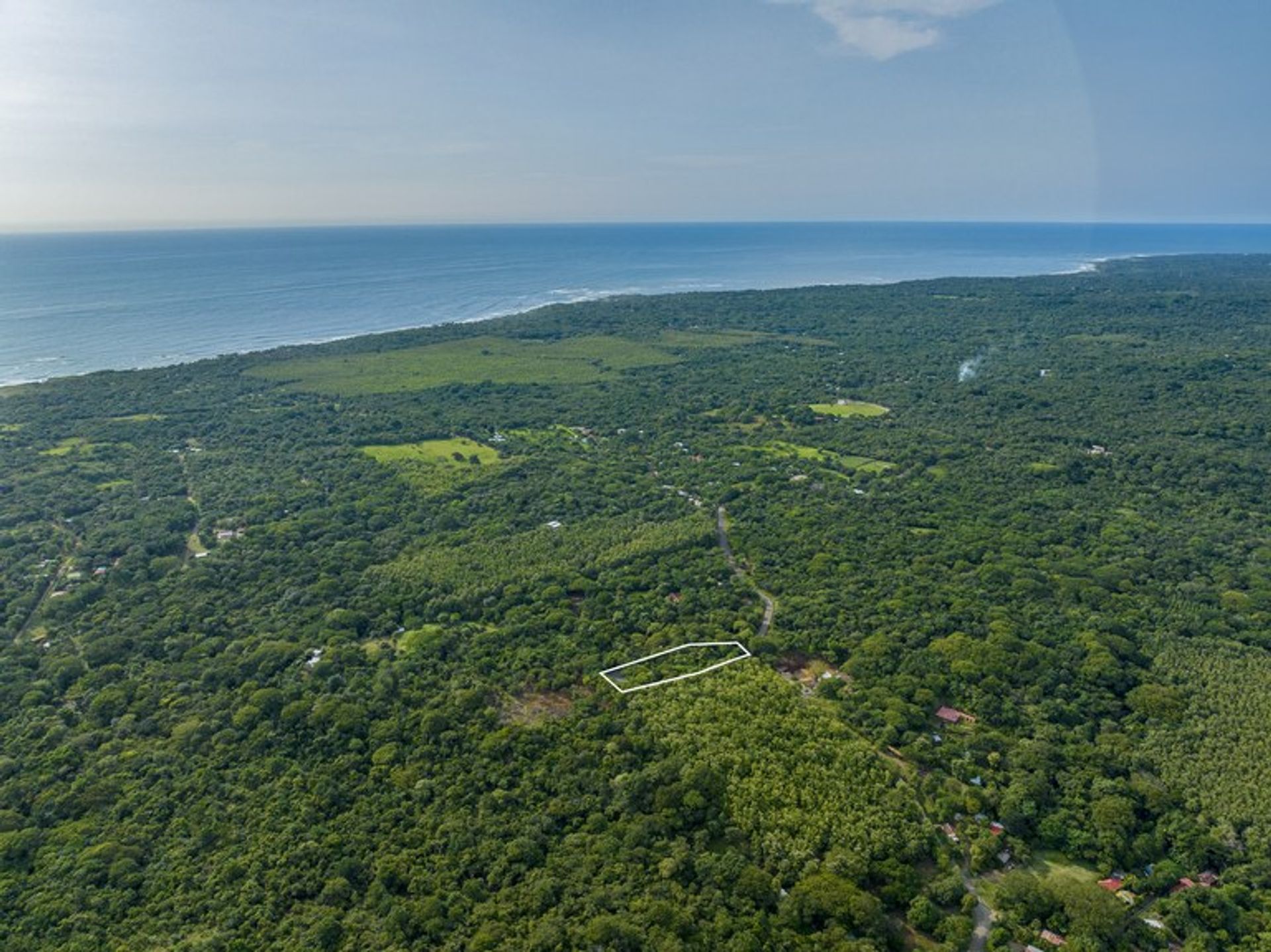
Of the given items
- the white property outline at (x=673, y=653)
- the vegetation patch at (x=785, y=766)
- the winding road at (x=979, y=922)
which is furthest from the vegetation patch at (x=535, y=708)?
the winding road at (x=979, y=922)

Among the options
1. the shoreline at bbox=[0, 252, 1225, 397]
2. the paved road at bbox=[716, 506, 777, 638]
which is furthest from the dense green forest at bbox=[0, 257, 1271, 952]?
the shoreline at bbox=[0, 252, 1225, 397]

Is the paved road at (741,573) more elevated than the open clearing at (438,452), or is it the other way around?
the open clearing at (438,452)

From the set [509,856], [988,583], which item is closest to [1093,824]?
[988,583]

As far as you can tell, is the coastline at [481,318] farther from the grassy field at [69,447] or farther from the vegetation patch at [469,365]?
the grassy field at [69,447]

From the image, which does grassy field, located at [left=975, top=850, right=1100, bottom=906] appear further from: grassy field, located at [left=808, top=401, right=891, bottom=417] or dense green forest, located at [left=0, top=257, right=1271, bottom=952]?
grassy field, located at [left=808, top=401, right=891, bottom=417]

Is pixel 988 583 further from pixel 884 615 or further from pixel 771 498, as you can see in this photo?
pixel 771 498

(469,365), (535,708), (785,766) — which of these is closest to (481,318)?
(469,365)
